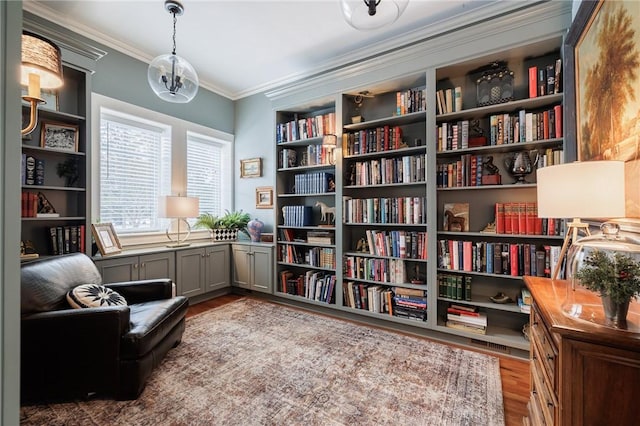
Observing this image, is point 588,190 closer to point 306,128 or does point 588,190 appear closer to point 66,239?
point 306,128

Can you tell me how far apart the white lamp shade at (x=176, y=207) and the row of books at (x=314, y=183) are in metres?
1.31

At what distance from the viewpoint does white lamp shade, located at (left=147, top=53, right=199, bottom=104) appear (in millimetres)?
2338

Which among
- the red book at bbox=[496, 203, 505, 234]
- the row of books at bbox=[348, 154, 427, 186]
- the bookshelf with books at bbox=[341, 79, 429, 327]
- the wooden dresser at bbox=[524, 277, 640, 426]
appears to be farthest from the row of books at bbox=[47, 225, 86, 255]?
the red book at bbox=[496, 203, 505, 234]

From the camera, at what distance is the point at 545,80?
2.33 meters

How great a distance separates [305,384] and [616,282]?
70.8 inches

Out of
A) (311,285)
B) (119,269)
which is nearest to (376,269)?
(311,285)

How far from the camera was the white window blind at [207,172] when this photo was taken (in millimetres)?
4164

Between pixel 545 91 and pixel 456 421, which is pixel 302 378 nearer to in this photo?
pixel 456 421

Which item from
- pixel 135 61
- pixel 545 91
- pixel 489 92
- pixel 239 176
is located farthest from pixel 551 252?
pixel 135 61

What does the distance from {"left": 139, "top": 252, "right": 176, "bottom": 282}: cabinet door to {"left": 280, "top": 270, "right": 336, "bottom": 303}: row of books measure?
1.32 meters

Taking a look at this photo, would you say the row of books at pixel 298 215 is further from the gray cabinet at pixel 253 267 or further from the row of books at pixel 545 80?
the row of books at pixel 545 80

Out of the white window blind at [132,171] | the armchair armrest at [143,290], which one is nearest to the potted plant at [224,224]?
the white window blind at [132,171]

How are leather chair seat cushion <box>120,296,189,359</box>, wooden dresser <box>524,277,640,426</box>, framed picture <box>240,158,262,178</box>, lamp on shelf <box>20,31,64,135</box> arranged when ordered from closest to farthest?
wooden dresser <box>524,277,640,426</box> → lamp on shelf <box>20,31,64,135</box> → leather chair seat cushion <box>120,296,189,359</box> → framed picture <box>240,158,262,178</box>

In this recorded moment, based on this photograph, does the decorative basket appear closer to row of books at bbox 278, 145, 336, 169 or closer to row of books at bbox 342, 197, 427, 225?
row of books at bbox 278, 145, 336, 169
